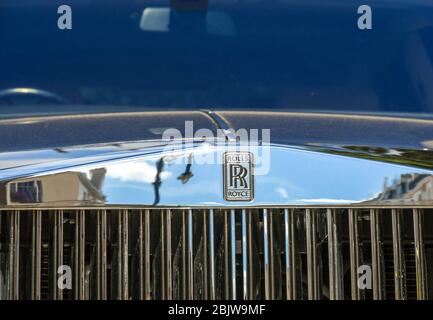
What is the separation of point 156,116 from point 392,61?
4.00 feet

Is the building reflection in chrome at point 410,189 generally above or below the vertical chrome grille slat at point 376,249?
above

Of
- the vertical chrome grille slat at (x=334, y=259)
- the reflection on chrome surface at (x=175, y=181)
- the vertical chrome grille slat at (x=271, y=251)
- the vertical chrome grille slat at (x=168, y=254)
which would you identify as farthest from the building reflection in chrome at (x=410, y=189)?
the vertical chrome grille slat at (x=168, y=254)

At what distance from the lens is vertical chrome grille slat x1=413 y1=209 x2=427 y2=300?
2234 millimetres

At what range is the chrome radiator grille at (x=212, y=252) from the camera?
2.19 metres

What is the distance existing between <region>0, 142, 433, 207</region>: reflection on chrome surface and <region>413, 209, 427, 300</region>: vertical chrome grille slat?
4cm

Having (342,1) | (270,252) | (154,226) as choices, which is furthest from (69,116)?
(342,1)

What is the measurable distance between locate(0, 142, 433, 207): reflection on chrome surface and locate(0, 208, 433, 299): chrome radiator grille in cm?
3

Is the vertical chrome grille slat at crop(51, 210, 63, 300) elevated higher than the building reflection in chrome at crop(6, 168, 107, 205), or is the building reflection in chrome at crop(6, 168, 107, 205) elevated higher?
the building reflection in chrome at crop(6, 168, 107, 205)

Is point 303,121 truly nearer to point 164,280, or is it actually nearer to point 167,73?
point 164,280

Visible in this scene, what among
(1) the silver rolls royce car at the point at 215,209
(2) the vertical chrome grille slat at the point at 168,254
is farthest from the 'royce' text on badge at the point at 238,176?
(2) the vertical chrome grille slat at the point at 168,254

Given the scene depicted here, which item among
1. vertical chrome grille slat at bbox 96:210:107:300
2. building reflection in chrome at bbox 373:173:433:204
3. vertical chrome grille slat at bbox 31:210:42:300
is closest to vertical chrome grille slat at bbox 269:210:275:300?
building reflection in chrome at bbox 373:173:433:204

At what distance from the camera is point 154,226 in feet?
7.22

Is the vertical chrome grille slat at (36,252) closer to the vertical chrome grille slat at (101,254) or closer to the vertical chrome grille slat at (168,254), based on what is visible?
the vertical chrome grille slat at (101,254)

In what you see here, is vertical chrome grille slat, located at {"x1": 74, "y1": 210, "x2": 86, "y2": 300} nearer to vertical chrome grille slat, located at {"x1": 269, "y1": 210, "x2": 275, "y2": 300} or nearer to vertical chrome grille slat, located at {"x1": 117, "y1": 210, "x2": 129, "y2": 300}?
vertical chrome grille slat, located at {"x1": 117, "y1": 210, "x2": 129, "y2": 300}
